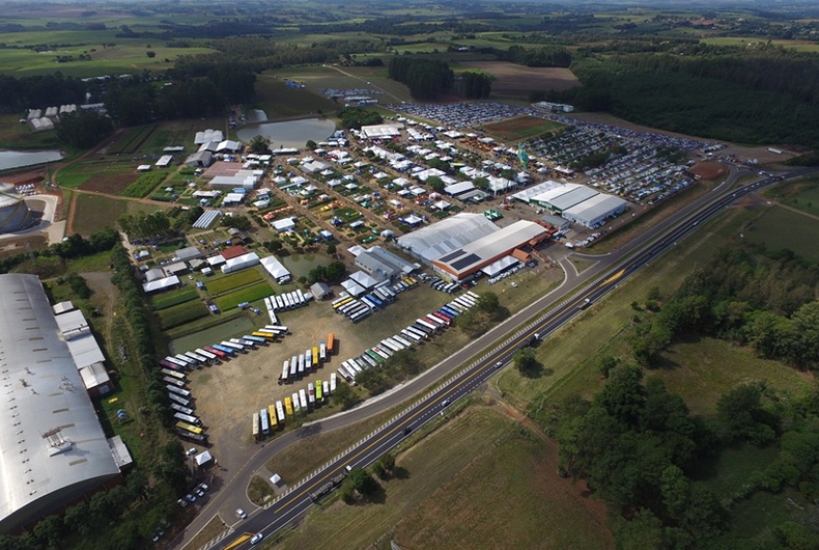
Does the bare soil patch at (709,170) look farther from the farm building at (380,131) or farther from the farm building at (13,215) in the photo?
the farm building at (13,215)

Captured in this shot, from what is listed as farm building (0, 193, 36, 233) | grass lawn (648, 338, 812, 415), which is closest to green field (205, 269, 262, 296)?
farm building (0, 193, 36, 233)

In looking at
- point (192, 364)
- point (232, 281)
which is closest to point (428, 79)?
point (232, 281)

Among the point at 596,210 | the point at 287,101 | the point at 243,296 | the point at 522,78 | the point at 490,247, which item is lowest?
the point at 243,296

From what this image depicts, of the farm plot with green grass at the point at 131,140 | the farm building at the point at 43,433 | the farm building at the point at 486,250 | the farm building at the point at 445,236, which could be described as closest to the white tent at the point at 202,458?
the farm building at the point at 43,433

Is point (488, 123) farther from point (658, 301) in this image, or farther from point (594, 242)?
point (658, 301)

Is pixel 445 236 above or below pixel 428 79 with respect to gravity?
below

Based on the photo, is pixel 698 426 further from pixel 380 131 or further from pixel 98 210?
pixel 380 131

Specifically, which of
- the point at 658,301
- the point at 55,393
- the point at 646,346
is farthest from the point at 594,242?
the point at 55,393

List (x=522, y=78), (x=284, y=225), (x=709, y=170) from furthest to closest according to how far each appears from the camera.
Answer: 1. (x=522, y=78)
2. (x=709, y=170)
3. (x=284, y=225)
